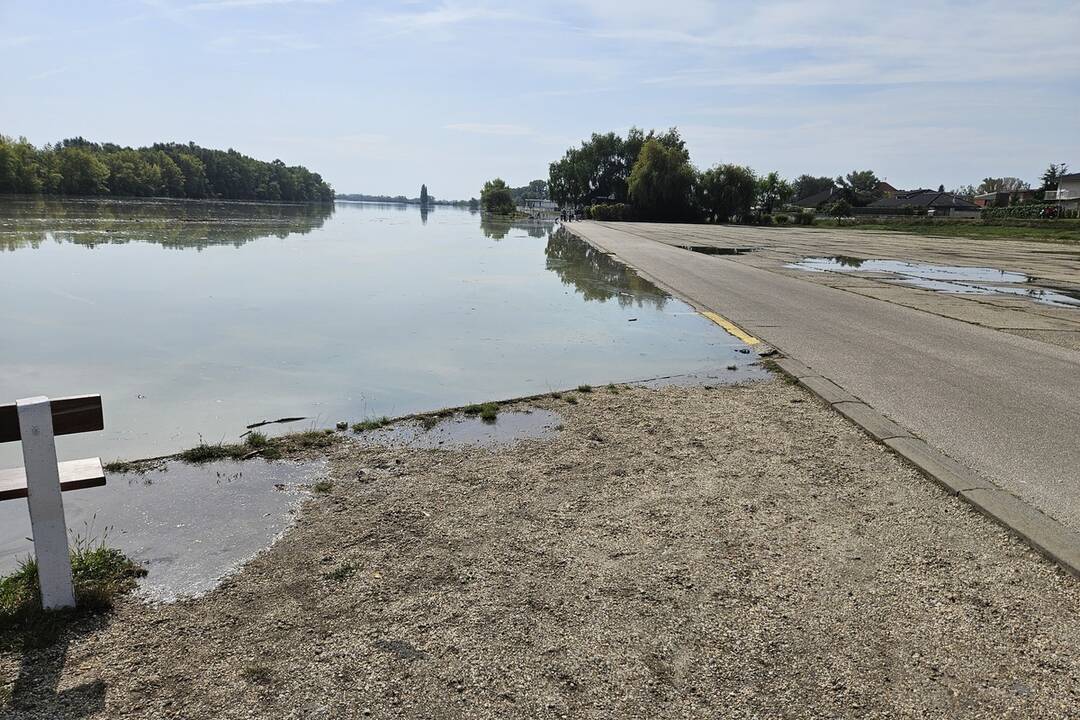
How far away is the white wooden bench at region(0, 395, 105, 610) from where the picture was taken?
9.98 ft

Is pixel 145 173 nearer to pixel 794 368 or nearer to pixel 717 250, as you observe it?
pixel 717 250

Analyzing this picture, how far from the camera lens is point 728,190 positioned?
263 feet

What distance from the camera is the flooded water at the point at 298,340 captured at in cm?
693

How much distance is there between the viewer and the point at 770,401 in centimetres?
708

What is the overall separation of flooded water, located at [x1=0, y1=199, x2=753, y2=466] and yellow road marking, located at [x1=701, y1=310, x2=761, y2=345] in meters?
0.29

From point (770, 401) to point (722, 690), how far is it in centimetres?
471

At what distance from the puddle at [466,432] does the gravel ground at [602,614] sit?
66 centimetres

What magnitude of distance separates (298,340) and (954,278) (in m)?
20.1

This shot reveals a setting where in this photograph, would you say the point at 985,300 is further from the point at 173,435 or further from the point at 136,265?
the point at 136,265

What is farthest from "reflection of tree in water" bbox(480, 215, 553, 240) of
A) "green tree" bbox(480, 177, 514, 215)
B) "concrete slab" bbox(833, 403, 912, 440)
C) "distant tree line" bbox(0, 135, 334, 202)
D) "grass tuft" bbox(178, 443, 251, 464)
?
"distant tree line" bbox(0, 135, 334, 202)

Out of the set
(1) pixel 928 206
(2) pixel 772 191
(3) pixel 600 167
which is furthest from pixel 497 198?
(1) pixel 928 206

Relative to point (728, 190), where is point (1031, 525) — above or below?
below

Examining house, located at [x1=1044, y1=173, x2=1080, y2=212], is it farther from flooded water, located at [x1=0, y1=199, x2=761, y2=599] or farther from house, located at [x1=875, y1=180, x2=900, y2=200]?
flooded water, located at [x1=0, y1=199, x2=761, y2=599]

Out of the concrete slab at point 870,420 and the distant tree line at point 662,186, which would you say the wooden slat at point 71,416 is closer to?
the concrete slab at point 870,420
